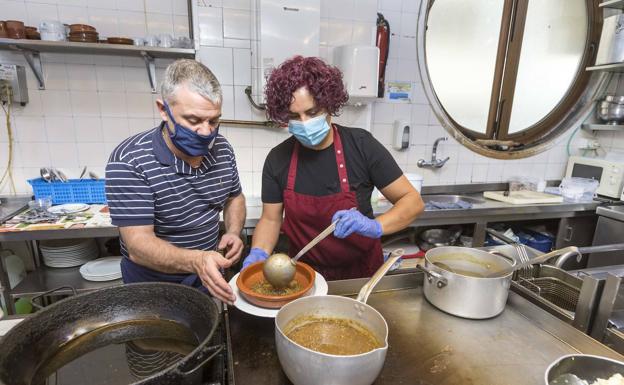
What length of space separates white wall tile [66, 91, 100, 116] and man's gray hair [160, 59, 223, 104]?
5.61ft

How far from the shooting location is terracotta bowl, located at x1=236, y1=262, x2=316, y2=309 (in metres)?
0.94

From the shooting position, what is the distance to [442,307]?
3.40ft

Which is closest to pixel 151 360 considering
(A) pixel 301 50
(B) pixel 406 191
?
(B) pixel 406 191

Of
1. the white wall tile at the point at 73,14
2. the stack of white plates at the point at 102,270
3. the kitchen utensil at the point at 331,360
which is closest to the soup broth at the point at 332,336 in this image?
the kitchen utensil at the point at 331,360

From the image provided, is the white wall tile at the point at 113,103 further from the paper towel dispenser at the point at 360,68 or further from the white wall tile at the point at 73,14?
the paper towel dispenser at the point at 360,68

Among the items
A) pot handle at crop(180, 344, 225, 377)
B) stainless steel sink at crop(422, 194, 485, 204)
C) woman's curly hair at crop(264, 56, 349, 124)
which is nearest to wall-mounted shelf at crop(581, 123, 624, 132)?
stainless steel sink at crop(422, 194, 485, 204)

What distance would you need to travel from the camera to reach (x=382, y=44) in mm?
2736

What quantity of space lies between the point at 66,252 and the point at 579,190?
396 cm

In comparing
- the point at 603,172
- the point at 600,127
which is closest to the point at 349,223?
the point at 603,172

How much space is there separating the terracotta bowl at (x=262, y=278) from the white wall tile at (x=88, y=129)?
2.04m

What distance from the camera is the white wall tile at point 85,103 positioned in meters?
2.46

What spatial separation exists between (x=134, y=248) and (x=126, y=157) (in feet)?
1.00

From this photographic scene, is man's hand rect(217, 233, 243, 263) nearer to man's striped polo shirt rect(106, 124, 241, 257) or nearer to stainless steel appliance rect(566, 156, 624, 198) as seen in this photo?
man's striped polo shirt rect(106, 124, 241, 257)

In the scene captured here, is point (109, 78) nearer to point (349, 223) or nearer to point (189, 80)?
point (189, 80)
